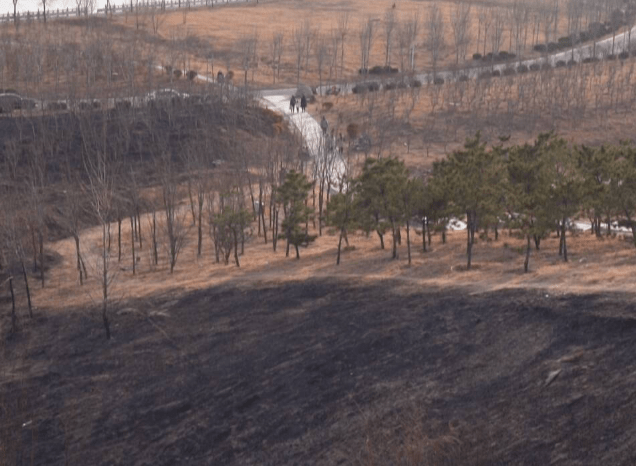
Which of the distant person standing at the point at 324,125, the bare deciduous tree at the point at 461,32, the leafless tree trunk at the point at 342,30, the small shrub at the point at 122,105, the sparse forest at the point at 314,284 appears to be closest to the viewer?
the sparse forest at the point at 314,284

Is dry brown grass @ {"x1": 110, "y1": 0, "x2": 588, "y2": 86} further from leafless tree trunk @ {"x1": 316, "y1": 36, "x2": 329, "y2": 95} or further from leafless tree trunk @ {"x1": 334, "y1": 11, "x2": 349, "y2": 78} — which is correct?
leafless tree trunk @ {"x1": 316, "y1": 36, "x2": 329, "y2": 95}

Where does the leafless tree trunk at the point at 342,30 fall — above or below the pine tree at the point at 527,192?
above

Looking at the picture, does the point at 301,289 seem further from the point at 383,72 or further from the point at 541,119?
the point at 383,72

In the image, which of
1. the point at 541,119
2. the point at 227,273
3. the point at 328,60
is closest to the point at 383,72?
the point at 328,60

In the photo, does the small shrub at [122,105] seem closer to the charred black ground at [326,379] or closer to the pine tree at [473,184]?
the charred black ground at [326,379]

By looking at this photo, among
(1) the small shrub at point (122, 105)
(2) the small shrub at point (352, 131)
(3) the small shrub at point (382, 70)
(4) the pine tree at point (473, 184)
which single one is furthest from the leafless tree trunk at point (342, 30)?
(4) the pine tree at point (473, 184)
